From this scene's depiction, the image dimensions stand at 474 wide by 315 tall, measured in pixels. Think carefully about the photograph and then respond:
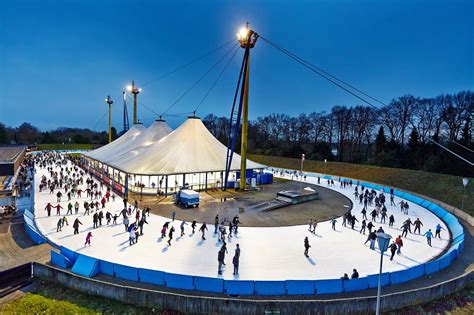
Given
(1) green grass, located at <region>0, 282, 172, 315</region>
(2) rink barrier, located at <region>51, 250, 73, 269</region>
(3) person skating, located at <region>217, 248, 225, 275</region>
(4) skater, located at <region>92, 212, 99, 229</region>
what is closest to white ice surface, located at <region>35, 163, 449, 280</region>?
(3) person skating, located at <region>217, 248, 225, 275</region>

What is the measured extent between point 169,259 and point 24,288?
5073 millimetres

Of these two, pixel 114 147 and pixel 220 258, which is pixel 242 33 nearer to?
pixel 220 258

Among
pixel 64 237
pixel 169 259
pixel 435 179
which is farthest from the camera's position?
pixel 435 179

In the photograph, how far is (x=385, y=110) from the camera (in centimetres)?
4328

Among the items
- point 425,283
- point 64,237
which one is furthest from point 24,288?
point 425,283

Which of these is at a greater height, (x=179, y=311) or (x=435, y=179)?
(x=435, y=179)

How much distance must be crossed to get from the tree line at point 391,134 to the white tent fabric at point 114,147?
2643 cm

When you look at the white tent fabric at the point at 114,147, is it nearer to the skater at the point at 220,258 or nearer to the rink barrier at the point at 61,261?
the rink barrier at the point at 61,261

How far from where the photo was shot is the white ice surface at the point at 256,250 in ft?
34.3

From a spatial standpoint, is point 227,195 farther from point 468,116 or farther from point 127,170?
point 468,116

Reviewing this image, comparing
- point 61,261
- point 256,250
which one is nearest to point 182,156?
point 256,250

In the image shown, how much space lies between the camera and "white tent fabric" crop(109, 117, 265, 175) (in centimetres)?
2353

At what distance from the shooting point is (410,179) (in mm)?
30703

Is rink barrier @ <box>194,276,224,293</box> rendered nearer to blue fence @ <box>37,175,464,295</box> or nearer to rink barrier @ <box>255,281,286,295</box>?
blue fence @ <box>37,175,464,295</box>
